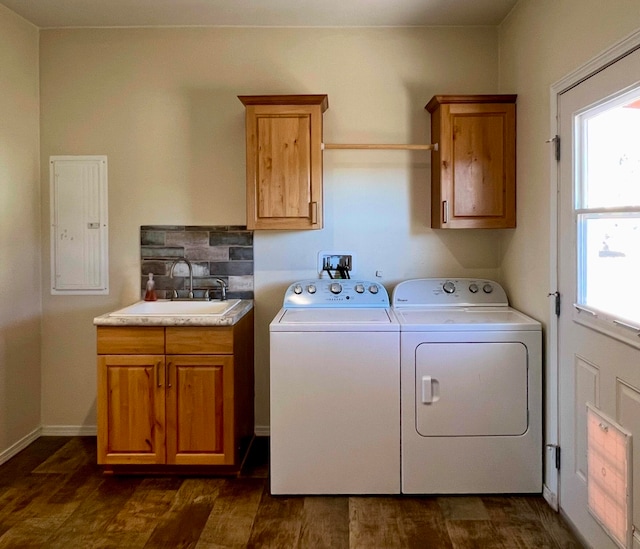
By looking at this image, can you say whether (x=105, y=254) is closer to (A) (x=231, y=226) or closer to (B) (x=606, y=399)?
(A) (x=231, y=226)

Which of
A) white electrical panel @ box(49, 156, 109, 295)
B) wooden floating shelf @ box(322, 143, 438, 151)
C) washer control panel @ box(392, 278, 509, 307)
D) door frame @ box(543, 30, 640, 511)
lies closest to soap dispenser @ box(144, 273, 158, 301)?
white electrical panel @ box(49, 156, 109, 295)

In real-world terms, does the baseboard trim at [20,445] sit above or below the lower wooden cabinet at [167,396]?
below

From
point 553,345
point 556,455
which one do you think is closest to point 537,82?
point 553,345

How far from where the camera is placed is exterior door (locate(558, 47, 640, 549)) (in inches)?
71.0

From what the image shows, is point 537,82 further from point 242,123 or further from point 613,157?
point 242,123

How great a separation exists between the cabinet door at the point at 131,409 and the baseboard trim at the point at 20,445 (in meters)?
0.65

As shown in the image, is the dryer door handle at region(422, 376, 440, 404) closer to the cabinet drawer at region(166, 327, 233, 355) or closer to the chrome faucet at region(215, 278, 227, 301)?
the cabinet drawer at region(166, 327, 233, 355)

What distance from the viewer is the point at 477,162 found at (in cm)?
289

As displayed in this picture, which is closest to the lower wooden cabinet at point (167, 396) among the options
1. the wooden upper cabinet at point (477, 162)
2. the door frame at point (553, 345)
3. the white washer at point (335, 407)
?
the white washer at point (335, 407)

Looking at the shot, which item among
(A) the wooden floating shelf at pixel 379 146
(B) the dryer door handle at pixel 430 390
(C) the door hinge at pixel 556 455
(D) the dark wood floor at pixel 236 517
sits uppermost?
(A) the wooden floating shelf at pixel 379 146

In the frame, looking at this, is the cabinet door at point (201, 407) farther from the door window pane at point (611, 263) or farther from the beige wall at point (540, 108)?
the door window pane at point (611, 263)

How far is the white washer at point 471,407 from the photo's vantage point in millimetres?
2498

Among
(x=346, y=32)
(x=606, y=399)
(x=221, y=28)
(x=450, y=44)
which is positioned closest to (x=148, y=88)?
(x=221, y=28)

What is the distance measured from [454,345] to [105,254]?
2080 mm
